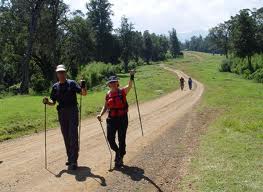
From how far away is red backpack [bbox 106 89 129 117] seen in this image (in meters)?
11.3

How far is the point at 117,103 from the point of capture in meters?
11.3

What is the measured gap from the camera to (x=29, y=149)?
14859 mm

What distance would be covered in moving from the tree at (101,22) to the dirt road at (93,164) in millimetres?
83449

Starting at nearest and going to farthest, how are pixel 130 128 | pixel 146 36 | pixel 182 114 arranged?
pixel 130 128 → pixel 182 114 → pixel 146 36

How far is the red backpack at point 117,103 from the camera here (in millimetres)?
11305

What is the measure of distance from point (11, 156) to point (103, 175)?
4.09 m

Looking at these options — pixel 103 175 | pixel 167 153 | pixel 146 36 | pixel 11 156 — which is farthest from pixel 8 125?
pixel 146 36

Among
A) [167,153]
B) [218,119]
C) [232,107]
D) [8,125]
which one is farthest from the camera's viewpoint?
[232,107]

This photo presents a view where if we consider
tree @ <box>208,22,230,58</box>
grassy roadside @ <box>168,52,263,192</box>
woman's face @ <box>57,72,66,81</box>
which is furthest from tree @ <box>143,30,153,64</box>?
woman's face @ <box>57,72,66,81</box>

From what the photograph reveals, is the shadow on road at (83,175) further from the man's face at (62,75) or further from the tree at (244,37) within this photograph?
the tree at (244,37)

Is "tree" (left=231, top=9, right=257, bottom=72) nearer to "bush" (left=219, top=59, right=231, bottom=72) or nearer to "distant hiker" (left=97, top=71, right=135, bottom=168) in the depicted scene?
"bush" (left=219, top=59, right=231, bottom=72)

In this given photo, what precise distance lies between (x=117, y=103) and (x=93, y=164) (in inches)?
74.8

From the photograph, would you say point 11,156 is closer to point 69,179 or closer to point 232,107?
point 69,179

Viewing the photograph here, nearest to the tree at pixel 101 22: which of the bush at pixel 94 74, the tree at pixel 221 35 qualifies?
the bush at pixel 94 74
